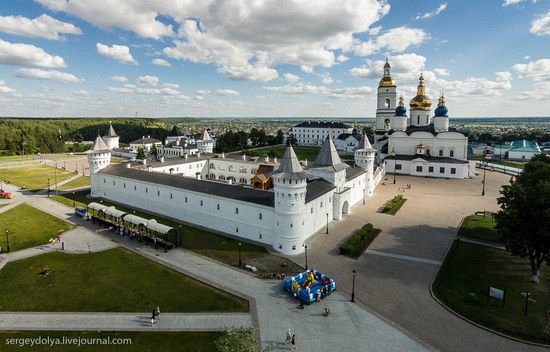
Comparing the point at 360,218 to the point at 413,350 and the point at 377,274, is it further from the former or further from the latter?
the point at 413,350

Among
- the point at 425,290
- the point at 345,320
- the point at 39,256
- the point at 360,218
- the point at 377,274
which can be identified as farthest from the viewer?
the point at 360,218

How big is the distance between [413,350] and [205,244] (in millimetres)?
21317

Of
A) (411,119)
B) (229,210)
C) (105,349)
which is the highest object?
(411,119)

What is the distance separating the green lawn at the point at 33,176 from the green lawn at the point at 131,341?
47.8m

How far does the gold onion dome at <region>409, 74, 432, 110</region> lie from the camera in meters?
81.5

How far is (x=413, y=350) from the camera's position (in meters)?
18.4

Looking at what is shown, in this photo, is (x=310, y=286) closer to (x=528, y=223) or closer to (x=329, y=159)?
(x=528, y=223)

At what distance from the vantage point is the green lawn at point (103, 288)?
2259cm

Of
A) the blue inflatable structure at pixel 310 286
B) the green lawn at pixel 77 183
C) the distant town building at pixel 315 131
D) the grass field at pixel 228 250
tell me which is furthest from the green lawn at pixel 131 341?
the distant town building at pixel 315 131

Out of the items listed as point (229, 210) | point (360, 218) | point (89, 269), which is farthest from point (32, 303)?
point (360, 218)

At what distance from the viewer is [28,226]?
39.0 meters

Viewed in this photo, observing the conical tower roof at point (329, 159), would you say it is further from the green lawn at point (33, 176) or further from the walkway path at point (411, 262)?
the green lawn at point (33, 176)

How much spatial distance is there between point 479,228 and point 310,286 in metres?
24.2

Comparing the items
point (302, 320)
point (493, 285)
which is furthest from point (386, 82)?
point (302, 320)
